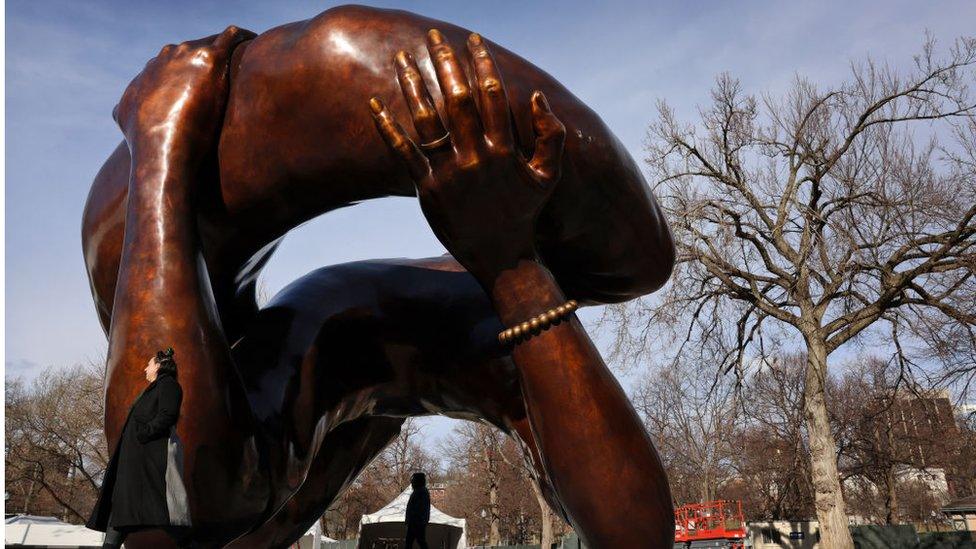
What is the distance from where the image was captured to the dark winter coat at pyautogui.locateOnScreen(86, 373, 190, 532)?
1910 millimetres

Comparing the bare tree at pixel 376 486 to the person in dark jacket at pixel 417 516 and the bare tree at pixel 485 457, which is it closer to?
the bare tree at pixel 485 457

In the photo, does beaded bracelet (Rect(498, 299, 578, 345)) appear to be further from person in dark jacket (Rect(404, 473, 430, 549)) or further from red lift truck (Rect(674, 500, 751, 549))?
red lift truck (Rect(674, 500, 751, 549))

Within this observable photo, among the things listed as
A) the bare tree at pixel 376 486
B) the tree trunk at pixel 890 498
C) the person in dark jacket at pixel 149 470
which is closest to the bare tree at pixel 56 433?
the bare tree at pixel 376 486

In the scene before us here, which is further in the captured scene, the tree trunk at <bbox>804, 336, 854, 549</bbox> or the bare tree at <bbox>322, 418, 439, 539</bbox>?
the bare tree at <bbox>322, 418, 439, 539</bbox>

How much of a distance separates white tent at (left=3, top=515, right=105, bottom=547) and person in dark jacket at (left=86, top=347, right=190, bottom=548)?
1995 cm

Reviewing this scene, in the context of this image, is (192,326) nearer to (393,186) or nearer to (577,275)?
(393,186)

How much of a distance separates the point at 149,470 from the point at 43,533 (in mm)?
21133

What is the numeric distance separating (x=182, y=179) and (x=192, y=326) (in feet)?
1.59

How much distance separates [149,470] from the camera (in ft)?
6.36

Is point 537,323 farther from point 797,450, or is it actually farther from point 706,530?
point 797,450

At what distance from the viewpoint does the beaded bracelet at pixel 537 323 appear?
2.45 metres

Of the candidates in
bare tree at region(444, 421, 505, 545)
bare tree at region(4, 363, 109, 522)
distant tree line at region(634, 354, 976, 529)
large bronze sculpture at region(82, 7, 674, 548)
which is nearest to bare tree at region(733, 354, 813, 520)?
distant tree line at region(634, 354, 976, 529)

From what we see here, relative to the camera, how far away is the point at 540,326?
2455 millimetres

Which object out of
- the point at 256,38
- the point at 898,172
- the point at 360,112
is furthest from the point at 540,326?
the point at 898,172
